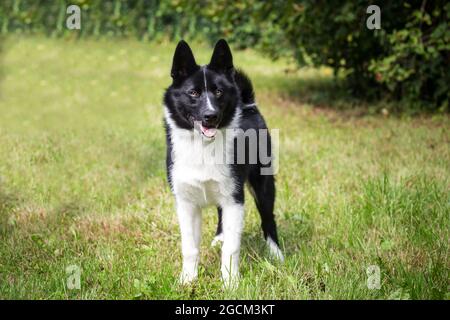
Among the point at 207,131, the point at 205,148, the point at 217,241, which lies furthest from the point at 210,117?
the point at 217,241

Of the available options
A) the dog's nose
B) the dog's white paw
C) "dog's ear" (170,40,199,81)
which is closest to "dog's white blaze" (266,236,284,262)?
the dog's white paw

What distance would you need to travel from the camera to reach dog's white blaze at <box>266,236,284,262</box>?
12.8 ft

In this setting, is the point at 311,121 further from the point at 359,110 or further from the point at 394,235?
the point at 394,235

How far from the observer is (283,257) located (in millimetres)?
3934

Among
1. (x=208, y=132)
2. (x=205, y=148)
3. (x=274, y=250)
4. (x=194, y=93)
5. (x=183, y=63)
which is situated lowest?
(x=274, y=250)

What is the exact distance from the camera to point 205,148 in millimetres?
3605

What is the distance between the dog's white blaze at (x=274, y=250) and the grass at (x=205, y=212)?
7cm

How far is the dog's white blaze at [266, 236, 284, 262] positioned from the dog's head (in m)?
0.97

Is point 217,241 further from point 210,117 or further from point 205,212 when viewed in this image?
point 210,117

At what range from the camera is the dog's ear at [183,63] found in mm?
3566

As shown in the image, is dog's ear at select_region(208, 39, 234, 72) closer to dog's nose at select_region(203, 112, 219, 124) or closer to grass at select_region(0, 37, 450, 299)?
dog's nose at select_region(203, 112, 219, 124)

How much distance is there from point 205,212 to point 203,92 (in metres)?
1.55

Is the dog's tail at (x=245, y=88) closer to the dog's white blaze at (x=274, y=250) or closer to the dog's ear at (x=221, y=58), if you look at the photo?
the dog's ear at (x=221, y=58)

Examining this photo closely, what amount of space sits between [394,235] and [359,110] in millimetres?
5177
